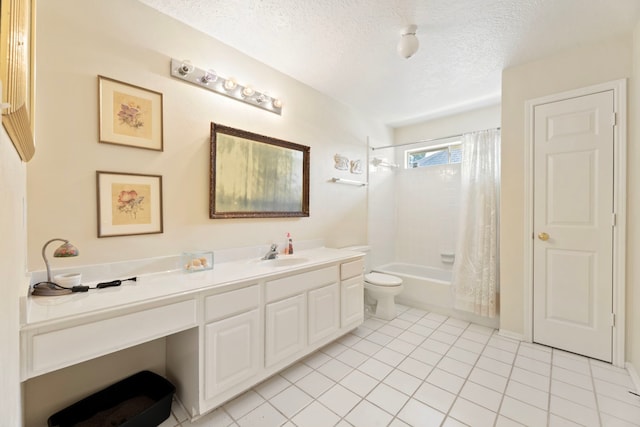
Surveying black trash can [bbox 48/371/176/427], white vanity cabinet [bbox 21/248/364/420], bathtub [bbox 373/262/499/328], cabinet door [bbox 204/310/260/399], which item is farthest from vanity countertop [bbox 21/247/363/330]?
bathtub [bbox 373/262/499/328]

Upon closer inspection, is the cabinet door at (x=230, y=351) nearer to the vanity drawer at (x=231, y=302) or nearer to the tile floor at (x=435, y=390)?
the vanity drawer at (x=231, y=302)

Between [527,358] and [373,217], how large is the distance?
2.11m

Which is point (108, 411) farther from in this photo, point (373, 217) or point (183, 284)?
point (373, 217)

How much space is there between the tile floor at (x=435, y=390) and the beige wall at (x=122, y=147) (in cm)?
111

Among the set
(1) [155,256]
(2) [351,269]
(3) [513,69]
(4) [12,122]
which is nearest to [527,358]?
(2) [351,269]

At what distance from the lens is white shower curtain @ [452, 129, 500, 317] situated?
275cm

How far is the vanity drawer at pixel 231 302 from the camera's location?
4.95 feet

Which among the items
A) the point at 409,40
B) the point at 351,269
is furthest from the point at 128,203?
the point at 409,40

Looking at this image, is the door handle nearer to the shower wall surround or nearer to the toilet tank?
the shower wall surround

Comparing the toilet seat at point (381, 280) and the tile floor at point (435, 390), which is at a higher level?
the toilet seat at point (381, 280)

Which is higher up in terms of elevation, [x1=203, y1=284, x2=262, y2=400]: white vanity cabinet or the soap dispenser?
the soap dispenser

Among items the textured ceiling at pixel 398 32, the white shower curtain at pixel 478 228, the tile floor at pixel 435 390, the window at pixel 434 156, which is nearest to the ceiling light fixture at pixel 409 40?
the textured ceiling at pixel 398 32

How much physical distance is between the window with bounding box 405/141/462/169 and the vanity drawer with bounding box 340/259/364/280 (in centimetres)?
214

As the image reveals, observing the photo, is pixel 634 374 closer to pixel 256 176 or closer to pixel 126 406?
pixel 256 176
